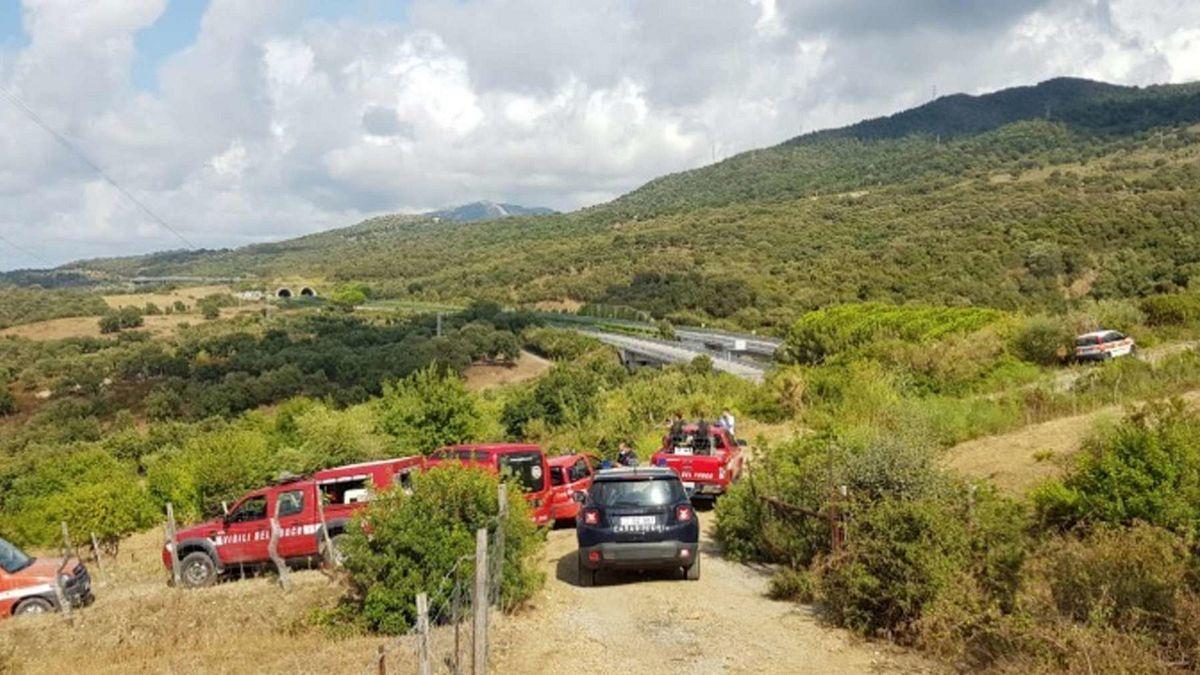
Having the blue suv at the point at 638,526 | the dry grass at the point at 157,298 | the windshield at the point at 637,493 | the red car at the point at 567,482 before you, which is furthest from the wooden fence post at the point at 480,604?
the dry grass at the point at 157,298

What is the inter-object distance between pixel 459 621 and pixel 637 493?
323 centimetres

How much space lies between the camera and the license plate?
1120 centimetres

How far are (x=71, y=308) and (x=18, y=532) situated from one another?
75.7 meters

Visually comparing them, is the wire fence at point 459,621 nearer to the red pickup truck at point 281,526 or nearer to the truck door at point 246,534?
the red pickup truck at point 281,526

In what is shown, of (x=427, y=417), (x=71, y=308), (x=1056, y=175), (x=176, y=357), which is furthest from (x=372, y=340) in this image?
(x=1056, y=175)

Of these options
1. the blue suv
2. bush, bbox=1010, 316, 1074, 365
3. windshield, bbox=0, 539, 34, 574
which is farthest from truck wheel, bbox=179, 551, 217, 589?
bush, bbox=1010, 316, 1074, 365

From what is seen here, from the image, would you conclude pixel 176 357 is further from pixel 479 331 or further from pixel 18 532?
pixel 18 532

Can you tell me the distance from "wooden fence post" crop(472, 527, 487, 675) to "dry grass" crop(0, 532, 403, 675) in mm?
1211

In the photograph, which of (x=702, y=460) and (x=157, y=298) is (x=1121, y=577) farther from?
(x=157, y=298)

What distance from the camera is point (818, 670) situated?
8031 millimetres

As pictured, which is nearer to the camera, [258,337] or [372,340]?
[372,340]

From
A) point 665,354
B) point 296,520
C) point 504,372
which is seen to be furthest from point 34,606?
point 504,372

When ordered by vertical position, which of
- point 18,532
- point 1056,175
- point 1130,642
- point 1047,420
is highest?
point 1056,175

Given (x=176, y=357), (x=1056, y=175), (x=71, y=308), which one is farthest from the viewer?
(x=1056, y=175)
